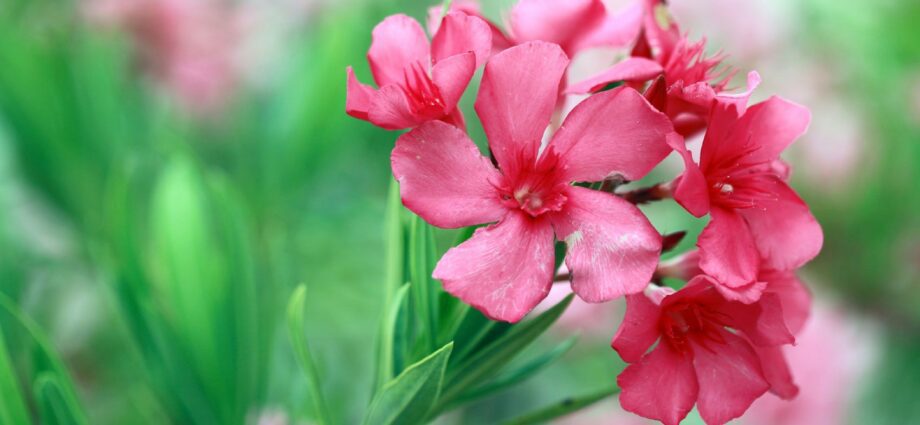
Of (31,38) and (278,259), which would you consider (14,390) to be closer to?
(278,259)

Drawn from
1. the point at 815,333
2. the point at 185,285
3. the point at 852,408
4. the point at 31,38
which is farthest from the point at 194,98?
the point at 852,408

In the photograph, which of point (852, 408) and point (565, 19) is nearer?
point (565, 19)

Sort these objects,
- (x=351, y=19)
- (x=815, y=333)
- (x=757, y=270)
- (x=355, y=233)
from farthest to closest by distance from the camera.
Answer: (x=815, y=333)
(x=355, y=233)
(x=351, y=19)
(x=757, y=270)

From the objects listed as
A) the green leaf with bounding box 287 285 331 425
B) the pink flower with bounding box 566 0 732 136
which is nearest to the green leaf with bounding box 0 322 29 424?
the green leaf with bounding box 287 285 331 425

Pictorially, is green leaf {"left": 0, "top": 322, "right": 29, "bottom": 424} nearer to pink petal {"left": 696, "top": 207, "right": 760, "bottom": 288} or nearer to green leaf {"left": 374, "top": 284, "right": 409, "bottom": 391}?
green leaf {"left": 374, "top": 284, "right": 409, "bottom": 391}

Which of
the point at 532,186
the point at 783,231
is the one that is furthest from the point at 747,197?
the point at 532,186
